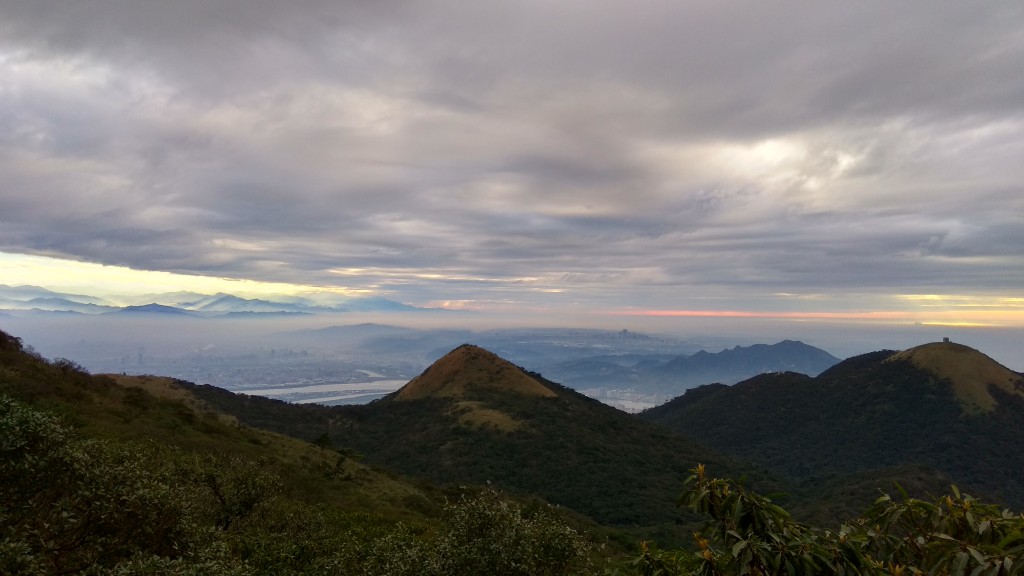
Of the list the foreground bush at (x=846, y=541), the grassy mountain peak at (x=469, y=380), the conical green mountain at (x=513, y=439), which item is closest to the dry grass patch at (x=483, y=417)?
the conical green mountain at (x=513, y=439)

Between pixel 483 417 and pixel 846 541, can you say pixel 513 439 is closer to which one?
pixel 483 417

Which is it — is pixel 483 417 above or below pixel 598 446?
above

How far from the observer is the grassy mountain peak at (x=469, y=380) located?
157000 mm

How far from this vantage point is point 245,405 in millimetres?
125938

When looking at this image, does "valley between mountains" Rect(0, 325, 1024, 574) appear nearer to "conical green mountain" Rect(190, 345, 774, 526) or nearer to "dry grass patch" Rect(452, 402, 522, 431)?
"conical green mountain" Rect(190, 345, 774, 526)

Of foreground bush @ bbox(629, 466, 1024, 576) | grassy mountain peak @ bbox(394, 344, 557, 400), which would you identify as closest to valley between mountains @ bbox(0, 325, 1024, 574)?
foreground bush @ bbox(629, 466, 1024, 576)

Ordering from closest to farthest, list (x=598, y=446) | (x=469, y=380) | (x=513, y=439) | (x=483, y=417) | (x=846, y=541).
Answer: (x=846, y=541) → (x=513, y=439) → (x=598, y=446) → (x=483, y=417) → (x=469, y=380)

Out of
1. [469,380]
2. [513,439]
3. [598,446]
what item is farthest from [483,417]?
[598,446]

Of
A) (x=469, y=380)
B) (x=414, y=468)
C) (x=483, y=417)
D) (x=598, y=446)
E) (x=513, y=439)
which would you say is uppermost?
(x=469, y=380)

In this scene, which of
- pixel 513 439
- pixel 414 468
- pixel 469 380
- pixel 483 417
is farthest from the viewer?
pixel 469 380

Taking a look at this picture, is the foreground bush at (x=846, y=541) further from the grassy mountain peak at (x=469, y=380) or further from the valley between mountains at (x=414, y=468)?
the grassy mountain peak at (x=469, y=380)

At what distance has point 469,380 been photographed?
162m

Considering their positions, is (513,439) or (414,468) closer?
(414,468)

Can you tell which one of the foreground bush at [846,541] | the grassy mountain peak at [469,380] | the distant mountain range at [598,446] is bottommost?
the distant mountain range at [598,446]
